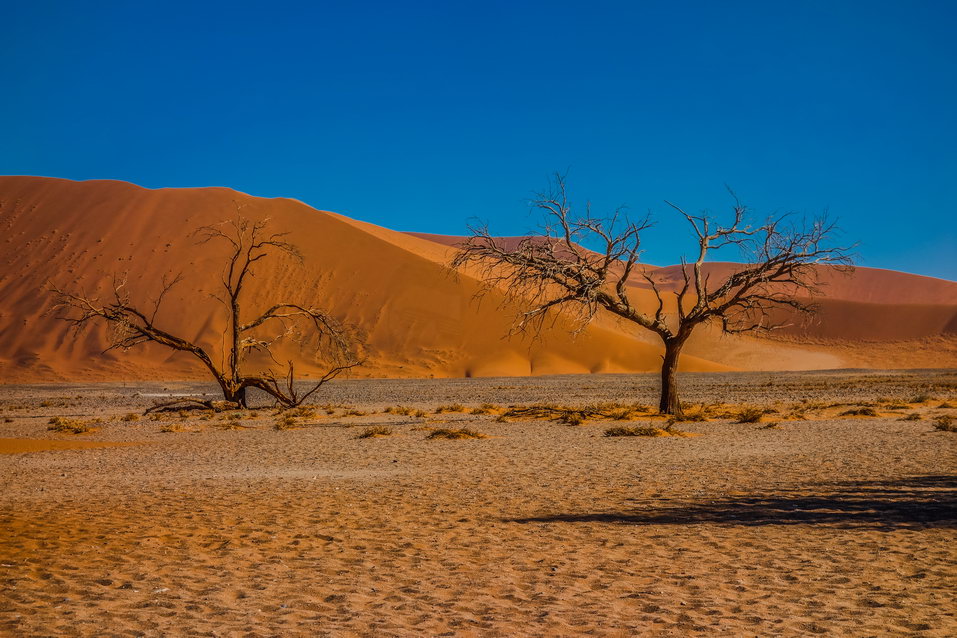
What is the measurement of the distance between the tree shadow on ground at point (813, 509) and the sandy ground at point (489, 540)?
4cm

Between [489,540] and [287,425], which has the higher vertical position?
[489,540]

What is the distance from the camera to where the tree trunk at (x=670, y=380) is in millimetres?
21328

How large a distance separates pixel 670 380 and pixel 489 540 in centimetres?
1525

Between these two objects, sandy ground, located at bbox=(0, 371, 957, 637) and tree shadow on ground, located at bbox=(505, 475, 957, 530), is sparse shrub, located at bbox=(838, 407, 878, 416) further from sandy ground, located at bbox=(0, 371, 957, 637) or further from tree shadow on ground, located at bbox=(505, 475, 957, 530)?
tree shadow on ground, located at bbox=(505, 475, 957, 530)

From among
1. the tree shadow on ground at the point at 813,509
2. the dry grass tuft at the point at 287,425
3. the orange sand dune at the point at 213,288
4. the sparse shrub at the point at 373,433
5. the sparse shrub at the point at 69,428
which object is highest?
the orange sand dune at the point at 213,288

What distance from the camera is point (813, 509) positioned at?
329 inches

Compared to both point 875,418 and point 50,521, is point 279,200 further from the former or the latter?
point 50,521

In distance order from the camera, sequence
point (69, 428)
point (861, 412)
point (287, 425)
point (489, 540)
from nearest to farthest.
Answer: point (489, 540), point (69, 428), point (287, 425), point (861, 412)

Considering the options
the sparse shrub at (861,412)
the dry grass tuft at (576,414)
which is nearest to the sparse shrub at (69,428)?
the dry grass tuft at (576,414)

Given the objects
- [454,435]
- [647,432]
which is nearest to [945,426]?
[647,432]

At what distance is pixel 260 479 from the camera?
37.6 ft

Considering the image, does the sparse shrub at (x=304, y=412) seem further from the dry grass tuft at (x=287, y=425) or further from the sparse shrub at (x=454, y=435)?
the sparse shrub at (x=454, y=435)

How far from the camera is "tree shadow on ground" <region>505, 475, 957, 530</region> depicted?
25.5ft

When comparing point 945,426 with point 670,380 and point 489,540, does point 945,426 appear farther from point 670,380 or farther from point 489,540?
point 489,540
